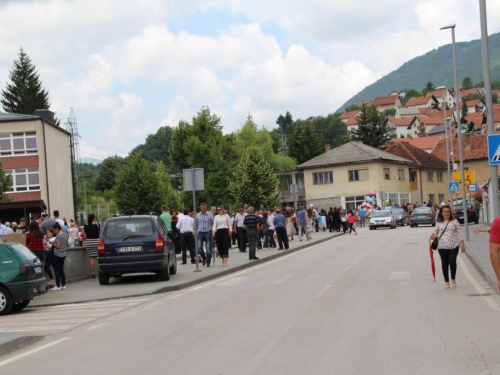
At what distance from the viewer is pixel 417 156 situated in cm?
9931

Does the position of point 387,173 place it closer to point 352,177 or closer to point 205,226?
point 352,177


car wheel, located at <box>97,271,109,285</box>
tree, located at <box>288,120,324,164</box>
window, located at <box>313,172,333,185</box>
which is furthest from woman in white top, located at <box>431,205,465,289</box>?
tree, located at <box>288,120,324,164</box>

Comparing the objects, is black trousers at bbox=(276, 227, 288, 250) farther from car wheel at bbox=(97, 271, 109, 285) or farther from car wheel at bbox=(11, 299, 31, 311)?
car wheel at bbox=(11, 299, 31, 311)

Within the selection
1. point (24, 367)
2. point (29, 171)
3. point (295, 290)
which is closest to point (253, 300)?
point (295, 290)

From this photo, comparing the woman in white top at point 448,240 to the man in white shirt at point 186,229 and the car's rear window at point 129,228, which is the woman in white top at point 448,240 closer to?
the car's rear window at point 129,228

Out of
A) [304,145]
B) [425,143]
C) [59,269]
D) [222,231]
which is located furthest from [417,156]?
[59,269]

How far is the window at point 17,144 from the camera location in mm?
60219

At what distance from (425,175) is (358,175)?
16555 mm

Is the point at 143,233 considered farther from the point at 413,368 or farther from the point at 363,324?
the point at 413,368

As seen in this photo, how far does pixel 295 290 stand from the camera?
1600cm

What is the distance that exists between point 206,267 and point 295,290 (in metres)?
8.35

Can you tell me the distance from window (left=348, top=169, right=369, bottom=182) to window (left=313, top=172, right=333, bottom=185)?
2.51m

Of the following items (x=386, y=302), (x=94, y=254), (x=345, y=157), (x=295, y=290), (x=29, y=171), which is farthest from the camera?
(x=345, y=157)

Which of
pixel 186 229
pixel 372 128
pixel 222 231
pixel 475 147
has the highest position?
pixel 372 128
